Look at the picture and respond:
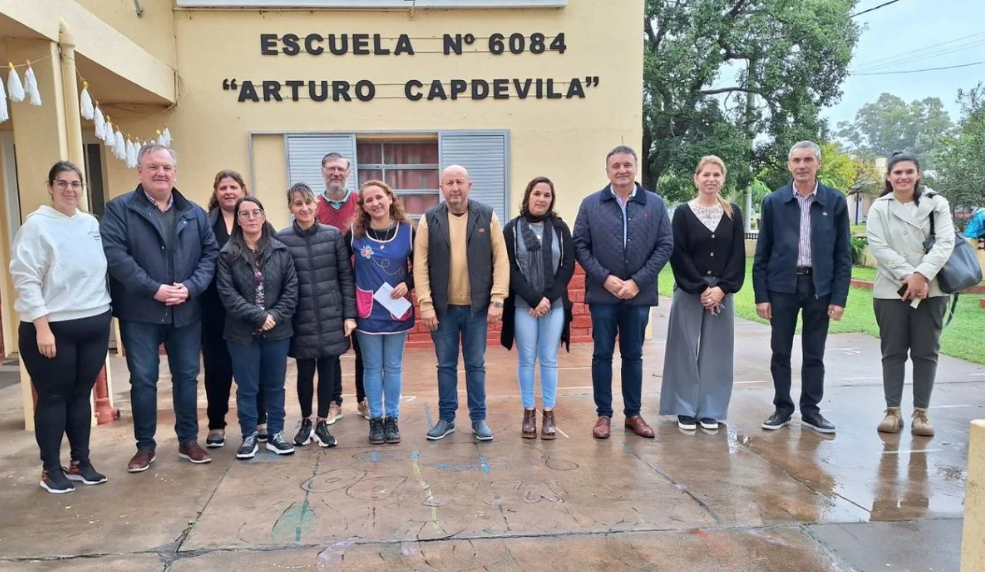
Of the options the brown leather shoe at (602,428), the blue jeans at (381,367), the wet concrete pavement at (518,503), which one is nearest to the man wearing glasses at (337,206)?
the wet concrete pavement at (518,503)

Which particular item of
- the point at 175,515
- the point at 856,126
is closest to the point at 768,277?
the point at 175,515

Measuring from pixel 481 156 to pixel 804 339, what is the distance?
4.31 metres

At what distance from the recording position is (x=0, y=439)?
4.56 metres

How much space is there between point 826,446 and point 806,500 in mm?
1012

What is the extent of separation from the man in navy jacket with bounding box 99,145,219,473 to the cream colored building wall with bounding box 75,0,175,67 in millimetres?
4095

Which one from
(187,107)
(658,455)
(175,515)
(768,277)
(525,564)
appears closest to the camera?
(525,564)

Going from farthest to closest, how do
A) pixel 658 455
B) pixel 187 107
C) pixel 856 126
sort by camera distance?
pixel 856 126 → pixel 187 107 → pixel 658 455

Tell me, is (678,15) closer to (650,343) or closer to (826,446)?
(650,343)

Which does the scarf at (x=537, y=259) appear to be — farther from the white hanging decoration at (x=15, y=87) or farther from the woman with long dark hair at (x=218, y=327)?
the white hanging decoration at (x=15, y=87)

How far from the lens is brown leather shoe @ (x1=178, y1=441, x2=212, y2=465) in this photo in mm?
4031

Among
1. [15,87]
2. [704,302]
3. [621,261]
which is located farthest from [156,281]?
[704,302]

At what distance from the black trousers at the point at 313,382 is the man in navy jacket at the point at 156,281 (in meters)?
0.64

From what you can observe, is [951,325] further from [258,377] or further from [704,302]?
[258,377]

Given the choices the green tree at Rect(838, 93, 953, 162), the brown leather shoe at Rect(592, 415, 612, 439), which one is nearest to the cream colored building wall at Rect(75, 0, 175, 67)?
the brown leather shoe at Rect(592, 415, 612, 439)
